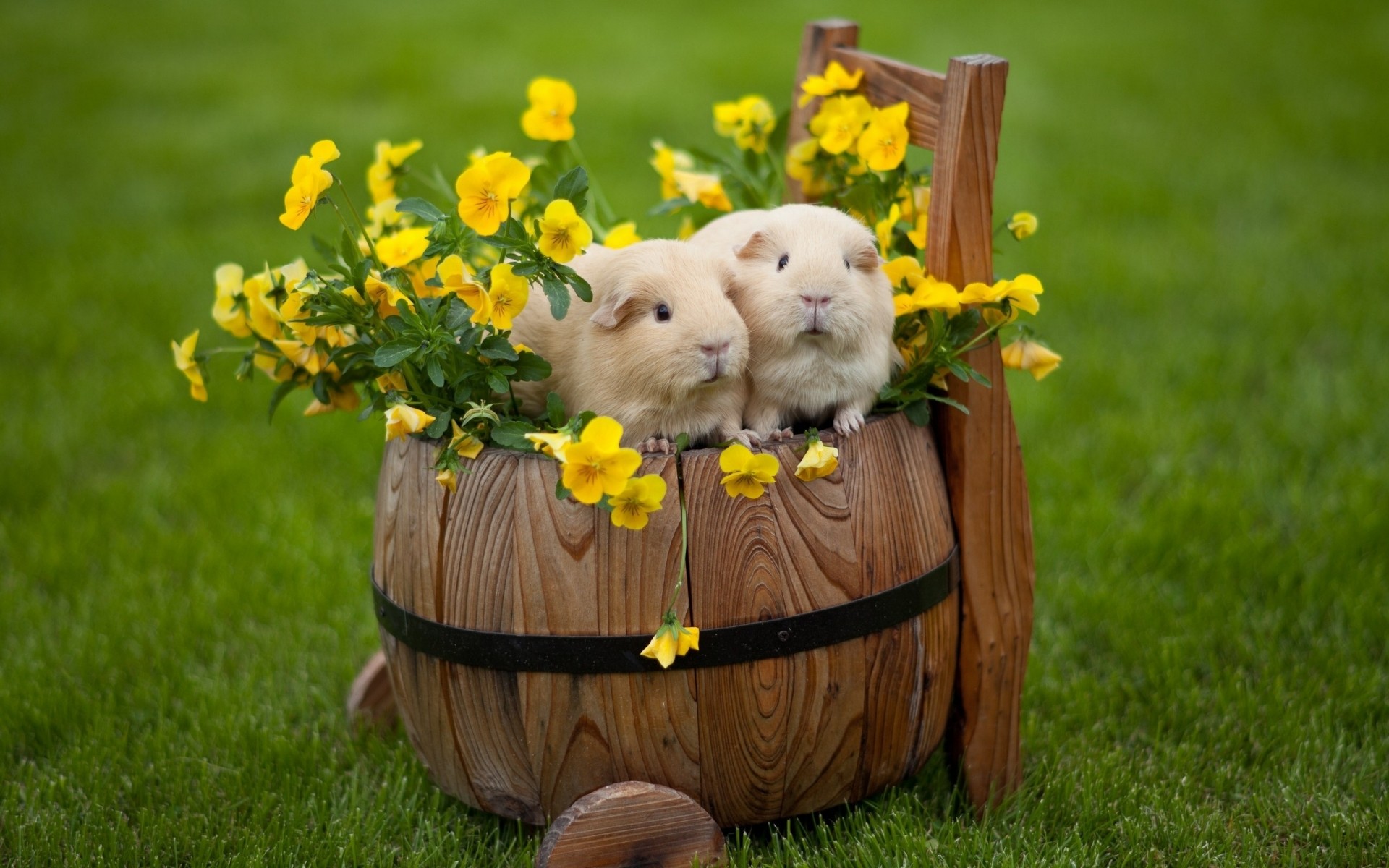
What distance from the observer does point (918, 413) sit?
243 cm

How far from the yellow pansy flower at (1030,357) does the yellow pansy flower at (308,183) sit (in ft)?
4.26

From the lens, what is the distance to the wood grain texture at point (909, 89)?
2617 millimetres

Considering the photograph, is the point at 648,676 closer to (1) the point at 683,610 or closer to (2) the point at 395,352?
(1) the point at 683,610

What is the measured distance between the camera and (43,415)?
473 centimetres

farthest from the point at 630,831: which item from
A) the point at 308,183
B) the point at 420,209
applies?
the point at 308,183

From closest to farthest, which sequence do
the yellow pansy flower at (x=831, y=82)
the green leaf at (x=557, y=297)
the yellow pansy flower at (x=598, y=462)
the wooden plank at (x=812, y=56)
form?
1. the yellow pansy flower at (x=598, y=462)
2. the green leaf at (x=557, y=297)
3. the yellow pansy flower at (x=831, y=82)
4. the wooden plank at (x=812, y=56)

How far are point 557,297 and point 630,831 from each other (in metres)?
0.95

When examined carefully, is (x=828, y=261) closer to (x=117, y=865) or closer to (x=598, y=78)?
(x=117, y=865)

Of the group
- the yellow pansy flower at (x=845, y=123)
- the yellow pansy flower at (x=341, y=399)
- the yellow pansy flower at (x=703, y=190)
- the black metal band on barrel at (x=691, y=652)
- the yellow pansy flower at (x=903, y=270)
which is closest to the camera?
the black metal band on barrel at (x=691, y=652)

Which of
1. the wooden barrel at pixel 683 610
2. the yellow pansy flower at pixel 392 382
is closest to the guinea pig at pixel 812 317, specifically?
the wooden barrel at pixel 683 610

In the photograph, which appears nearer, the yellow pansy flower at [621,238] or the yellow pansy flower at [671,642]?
the yellow pansy flower at [671,642]

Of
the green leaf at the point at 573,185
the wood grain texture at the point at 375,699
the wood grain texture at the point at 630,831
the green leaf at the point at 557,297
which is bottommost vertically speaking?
the wood grain texture at the point at 375,699

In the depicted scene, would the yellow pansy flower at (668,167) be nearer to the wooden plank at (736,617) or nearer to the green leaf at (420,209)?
the green leaf at (420,209)

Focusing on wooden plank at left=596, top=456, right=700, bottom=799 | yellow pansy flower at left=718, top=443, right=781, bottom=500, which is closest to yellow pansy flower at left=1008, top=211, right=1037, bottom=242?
yellow pansy flower at left=718, top=443, right=781, bottom=500
